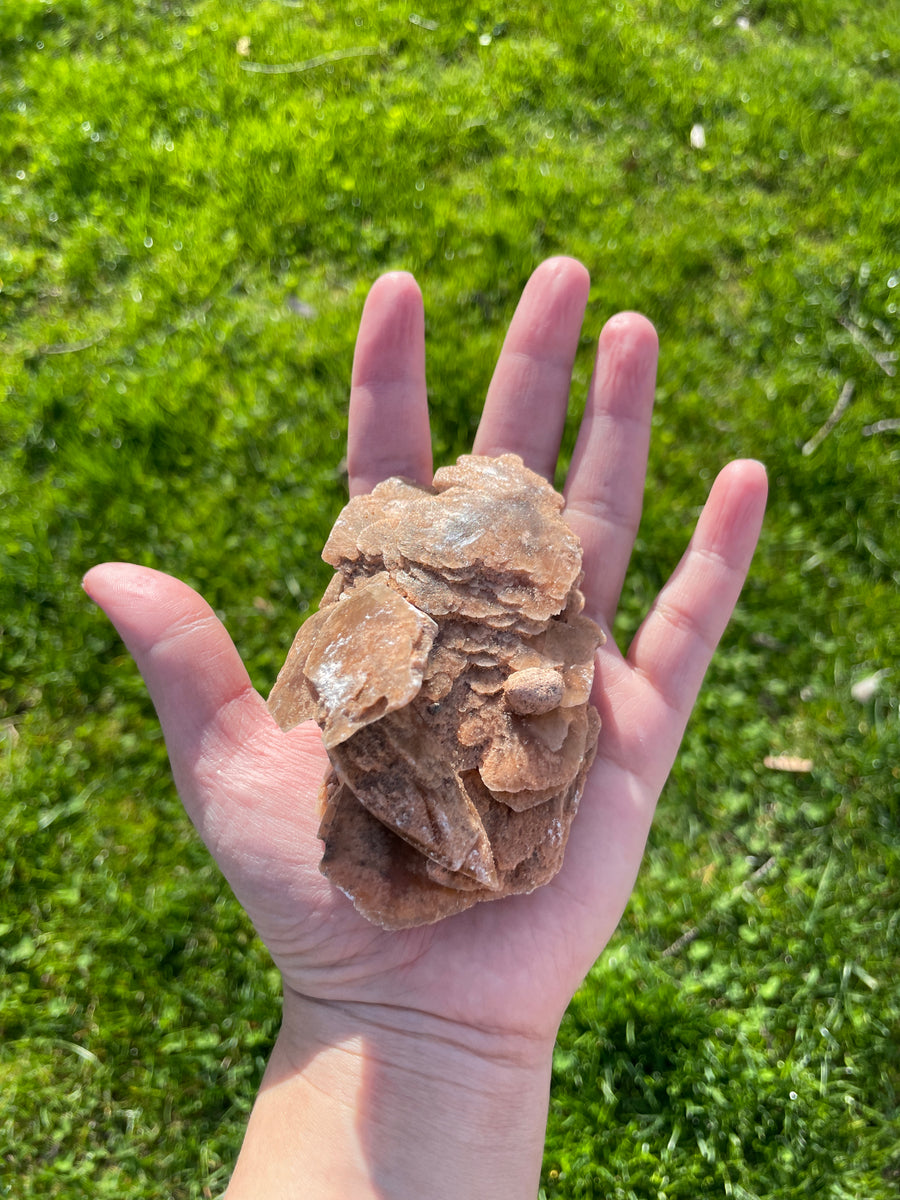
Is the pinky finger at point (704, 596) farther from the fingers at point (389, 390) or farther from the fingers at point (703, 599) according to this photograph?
the fingers at point (389, 390)

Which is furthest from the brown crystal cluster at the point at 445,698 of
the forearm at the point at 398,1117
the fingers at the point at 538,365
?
the fingers at the point at 538,365

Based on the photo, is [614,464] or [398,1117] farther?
[614,464]

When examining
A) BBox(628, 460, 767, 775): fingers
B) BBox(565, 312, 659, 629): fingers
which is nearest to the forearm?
BBox(628, 460, 767, 775): fingers

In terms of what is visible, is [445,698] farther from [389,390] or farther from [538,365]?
[538,365]

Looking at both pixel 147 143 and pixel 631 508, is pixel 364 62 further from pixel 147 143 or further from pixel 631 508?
pixel 631 508

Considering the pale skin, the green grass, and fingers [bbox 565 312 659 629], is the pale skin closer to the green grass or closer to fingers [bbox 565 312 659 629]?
fingers [bbox 565 312 659 629]

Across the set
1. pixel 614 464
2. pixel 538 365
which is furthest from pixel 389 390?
pixel 614 464
